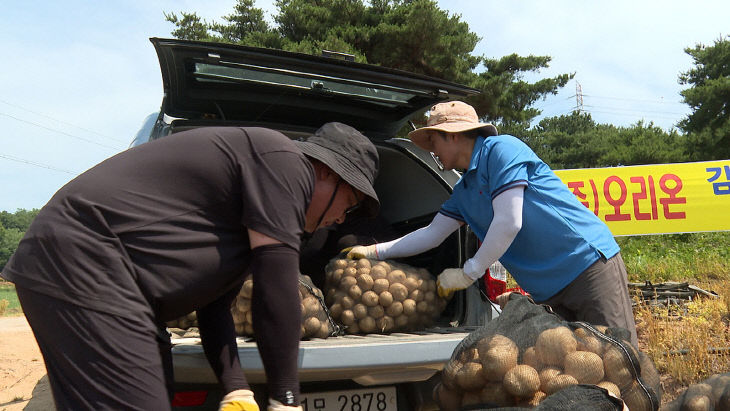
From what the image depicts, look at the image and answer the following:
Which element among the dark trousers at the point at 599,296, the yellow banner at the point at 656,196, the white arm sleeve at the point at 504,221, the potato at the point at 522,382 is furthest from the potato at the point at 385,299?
the yellow banner at the point at 656,196

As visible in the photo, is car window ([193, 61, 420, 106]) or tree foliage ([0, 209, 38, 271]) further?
tree foliage ([0, 209, 38, 271])

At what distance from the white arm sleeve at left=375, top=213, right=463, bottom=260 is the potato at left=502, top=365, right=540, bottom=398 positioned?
4.83 ft

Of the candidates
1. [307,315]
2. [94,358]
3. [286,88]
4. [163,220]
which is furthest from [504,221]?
[94,358]

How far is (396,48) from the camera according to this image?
1566 cm

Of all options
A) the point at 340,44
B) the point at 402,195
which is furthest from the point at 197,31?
the point at 402,195

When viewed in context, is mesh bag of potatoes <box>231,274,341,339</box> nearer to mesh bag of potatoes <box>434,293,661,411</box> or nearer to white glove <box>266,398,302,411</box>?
mesh bag of potatoes <box>434,293,661,411</box>

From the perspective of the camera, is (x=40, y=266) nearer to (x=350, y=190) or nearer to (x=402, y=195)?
(x=350, y=190)

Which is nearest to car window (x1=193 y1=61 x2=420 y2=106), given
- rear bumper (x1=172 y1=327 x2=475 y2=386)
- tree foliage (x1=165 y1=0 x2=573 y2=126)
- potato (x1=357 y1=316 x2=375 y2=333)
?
potato (x1=357 y1=316 x2=375 y2=333)

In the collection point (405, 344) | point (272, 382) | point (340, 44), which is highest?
point (340, 44)

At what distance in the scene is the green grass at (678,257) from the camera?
9805 millimetres

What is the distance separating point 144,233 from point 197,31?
1866cm

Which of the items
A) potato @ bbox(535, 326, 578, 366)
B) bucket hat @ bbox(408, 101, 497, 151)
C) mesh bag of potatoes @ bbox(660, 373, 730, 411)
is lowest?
mesh bag of potatoes @ bbox(660, 373, 730, 411)

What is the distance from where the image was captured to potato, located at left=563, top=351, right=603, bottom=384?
1.79m

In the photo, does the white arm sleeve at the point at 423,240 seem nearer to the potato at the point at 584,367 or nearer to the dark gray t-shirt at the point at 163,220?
the potato at the point at 584,367
